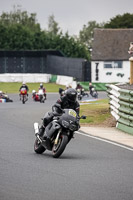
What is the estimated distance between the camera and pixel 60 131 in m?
13.3

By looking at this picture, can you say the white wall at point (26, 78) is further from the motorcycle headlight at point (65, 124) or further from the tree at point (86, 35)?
the tree at point (86, 35)

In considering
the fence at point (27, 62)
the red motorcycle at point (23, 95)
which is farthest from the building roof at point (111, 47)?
the red motorcycle at point (23, 95)

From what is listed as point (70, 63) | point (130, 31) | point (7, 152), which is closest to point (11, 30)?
point (130, 31)

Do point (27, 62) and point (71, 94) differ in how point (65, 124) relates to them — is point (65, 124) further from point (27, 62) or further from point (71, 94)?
point (27, 62)

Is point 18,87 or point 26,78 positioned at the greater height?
point 26,78

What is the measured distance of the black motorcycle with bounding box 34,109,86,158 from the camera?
13.1 meters

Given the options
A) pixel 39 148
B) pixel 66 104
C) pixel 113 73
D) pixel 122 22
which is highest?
pixel 122 22

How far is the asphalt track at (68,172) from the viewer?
9039 millimetres

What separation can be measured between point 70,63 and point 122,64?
16.2m

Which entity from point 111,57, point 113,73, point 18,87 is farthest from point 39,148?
point 113,73

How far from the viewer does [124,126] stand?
68.1 feet

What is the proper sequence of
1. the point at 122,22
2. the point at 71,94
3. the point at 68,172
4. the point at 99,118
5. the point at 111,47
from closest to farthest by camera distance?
the point at 68,172 → the point at 71,94 → the point at 99,118 → the point at 111,47 → the point at 122,22

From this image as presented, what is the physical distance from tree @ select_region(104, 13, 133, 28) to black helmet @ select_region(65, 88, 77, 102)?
10094 cm

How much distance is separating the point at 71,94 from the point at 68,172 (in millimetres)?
2665
